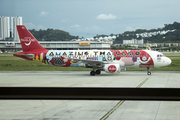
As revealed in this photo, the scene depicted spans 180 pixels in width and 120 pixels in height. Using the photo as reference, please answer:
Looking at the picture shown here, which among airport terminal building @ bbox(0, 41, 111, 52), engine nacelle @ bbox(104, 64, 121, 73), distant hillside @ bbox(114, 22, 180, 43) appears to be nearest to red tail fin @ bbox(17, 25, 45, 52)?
airport terminal building @ bbox(0, 41, 111, 52)

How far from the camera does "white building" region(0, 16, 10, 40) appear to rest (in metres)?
2.75

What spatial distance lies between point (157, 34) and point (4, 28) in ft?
4.58

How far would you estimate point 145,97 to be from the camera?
8.30ft

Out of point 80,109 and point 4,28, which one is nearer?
point 4,28

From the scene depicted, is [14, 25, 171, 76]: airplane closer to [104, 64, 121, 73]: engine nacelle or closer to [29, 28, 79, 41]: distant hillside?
[104, 64, 121, 73]: engine nacelle

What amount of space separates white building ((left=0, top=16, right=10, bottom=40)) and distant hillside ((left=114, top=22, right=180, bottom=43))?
1022mm

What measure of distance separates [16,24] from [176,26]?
144cm

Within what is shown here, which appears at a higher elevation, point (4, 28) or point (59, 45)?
point (4, 28)

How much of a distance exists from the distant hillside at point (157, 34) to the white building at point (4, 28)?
1022 millimetres

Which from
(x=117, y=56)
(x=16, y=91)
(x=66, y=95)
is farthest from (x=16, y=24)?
(x=117, y=56)

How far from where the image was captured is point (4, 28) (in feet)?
9.18

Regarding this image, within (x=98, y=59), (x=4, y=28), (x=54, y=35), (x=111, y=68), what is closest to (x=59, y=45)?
(x=54, y=35)

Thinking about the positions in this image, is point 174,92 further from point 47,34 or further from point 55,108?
point 55,108

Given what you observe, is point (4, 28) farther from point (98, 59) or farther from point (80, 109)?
point (98, 59)
